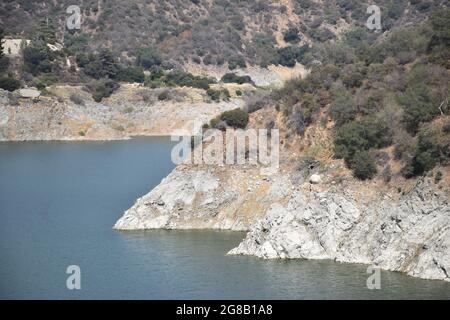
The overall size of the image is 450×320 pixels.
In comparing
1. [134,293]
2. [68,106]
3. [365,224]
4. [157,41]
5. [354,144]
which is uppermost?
[157,41]

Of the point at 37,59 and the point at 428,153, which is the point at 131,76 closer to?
the point at 37,59

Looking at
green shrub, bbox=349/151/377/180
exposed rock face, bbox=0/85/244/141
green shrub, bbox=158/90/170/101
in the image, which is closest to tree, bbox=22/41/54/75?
exposed rock face, bbox=0/85/244/141

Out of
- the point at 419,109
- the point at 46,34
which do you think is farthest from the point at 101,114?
the point at 419,109

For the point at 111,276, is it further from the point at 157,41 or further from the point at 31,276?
the point at 157,41

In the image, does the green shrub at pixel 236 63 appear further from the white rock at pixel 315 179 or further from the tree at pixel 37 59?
the white rock at pixel 315 179

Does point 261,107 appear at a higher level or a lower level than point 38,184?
higher

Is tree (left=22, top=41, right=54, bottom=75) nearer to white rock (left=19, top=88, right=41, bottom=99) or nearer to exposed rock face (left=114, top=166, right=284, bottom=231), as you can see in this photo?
white rock (left=19, top=88, right=41, bottom=99)

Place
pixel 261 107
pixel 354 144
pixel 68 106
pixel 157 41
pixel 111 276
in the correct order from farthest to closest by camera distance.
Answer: pixel 157 41 → pixel 68 106 → pixel 261 107 → pixel 354 144 → pixel 111 276

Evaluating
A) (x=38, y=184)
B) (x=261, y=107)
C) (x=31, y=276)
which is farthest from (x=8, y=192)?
(x=31, y=276)

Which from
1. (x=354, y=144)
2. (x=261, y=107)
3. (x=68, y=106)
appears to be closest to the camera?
(x=354, y=144)
